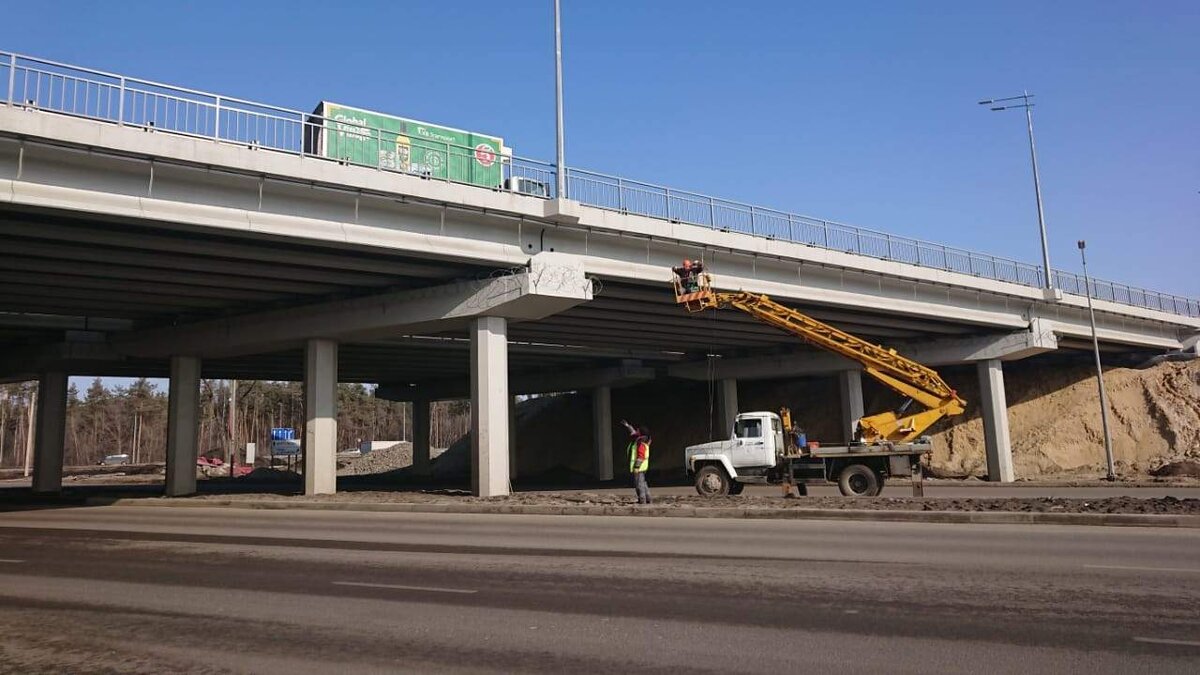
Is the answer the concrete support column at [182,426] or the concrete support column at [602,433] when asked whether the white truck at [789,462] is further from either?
the concrete support column at [602,433]

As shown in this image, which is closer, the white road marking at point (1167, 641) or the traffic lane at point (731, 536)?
the white road marking at point (1167, 641)

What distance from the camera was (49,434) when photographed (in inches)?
1556

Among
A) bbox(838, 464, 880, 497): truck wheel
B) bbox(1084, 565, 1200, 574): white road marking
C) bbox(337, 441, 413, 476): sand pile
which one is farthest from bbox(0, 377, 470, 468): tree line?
bbox(1084, 565, 1200, 574): white road marking

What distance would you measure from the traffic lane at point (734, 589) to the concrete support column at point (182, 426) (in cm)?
2204

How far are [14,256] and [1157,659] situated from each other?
26276mm

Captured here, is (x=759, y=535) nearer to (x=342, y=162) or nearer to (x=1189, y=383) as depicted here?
(x=342, y=162)

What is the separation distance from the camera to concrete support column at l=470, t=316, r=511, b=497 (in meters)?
26.5

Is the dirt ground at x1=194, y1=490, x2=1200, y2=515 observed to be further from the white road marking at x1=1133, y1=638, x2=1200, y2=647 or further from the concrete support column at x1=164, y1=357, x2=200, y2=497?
the concrete support column at x1=164, y1=357, x2=200, y2=497

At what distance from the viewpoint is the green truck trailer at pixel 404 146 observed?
21719 millimetres

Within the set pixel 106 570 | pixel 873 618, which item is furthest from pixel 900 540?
pixel 106 570

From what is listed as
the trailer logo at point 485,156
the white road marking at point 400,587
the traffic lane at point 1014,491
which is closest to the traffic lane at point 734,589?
the white road marking at point 400,587

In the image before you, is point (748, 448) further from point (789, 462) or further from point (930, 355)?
point (930, 355)

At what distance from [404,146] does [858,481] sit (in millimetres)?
15713

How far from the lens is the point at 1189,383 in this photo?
48.2m
